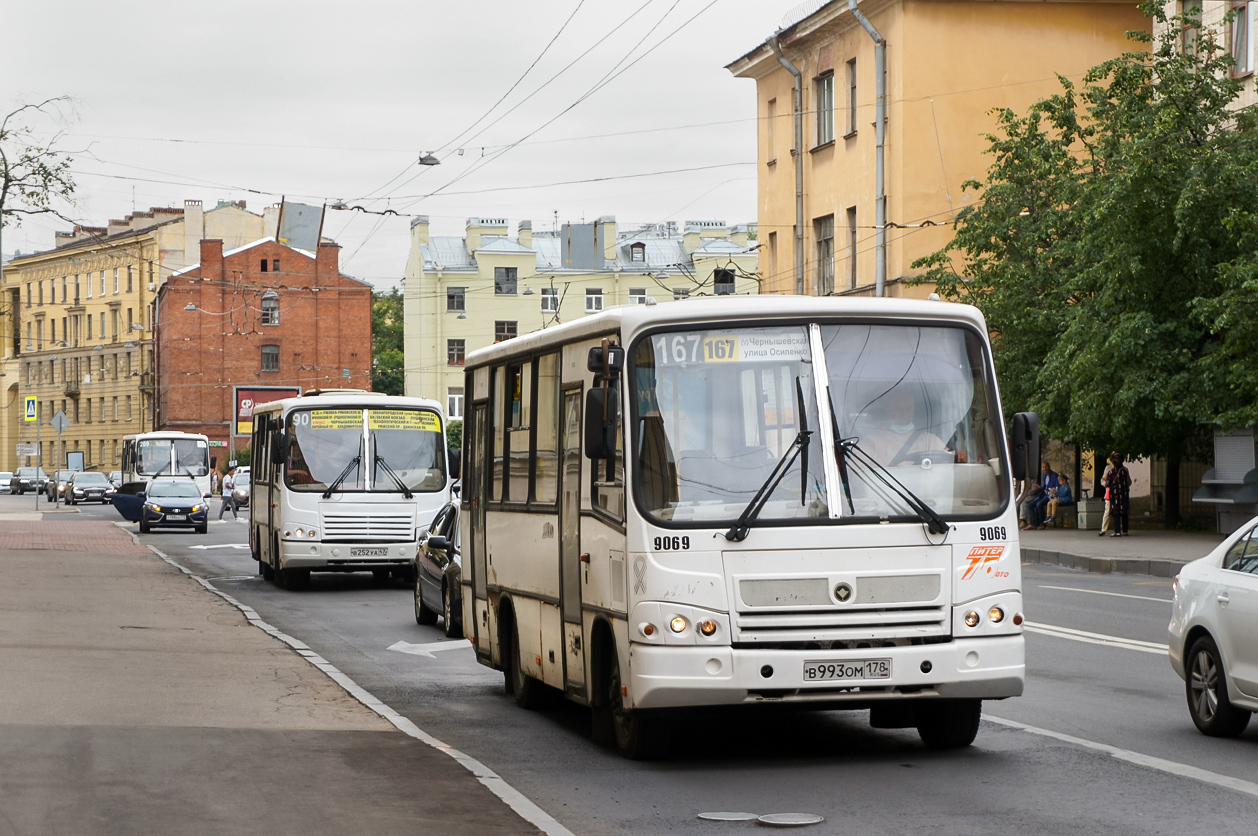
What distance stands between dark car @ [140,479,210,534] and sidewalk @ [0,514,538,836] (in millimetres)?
28805

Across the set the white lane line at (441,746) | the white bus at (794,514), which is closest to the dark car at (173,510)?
the white lane line at (441,746)

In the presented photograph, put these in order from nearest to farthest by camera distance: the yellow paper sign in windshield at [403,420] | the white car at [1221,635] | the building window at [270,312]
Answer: the white car at [1221,635] → the yellow paper sign in windshield at [403,420] → the building window at [270,312]

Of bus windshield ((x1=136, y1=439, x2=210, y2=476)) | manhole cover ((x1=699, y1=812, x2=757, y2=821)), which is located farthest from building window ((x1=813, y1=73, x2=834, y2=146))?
manhole cover ((x1=699, y1=812, x2=757, y2=821))

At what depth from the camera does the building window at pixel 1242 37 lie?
3434 cm

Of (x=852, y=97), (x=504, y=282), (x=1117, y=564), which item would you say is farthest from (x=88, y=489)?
(x=1117, y=564)

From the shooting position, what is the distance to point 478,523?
1310 cm

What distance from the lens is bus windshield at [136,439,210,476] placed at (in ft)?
209

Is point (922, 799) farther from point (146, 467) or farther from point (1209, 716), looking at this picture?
point (146, 467)

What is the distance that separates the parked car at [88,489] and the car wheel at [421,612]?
6050 cm

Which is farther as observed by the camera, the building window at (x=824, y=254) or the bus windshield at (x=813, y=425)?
the building window at (x=824, y=254)

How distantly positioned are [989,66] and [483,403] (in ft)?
116

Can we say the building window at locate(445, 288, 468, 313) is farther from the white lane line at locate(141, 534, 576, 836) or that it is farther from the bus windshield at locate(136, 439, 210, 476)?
the white lane line at locate(141, 534, 576, 836)

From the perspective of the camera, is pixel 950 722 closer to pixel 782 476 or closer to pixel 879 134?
pixel 782 476

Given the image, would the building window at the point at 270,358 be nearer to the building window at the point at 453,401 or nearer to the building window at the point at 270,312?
the building window at the point at 270,312
